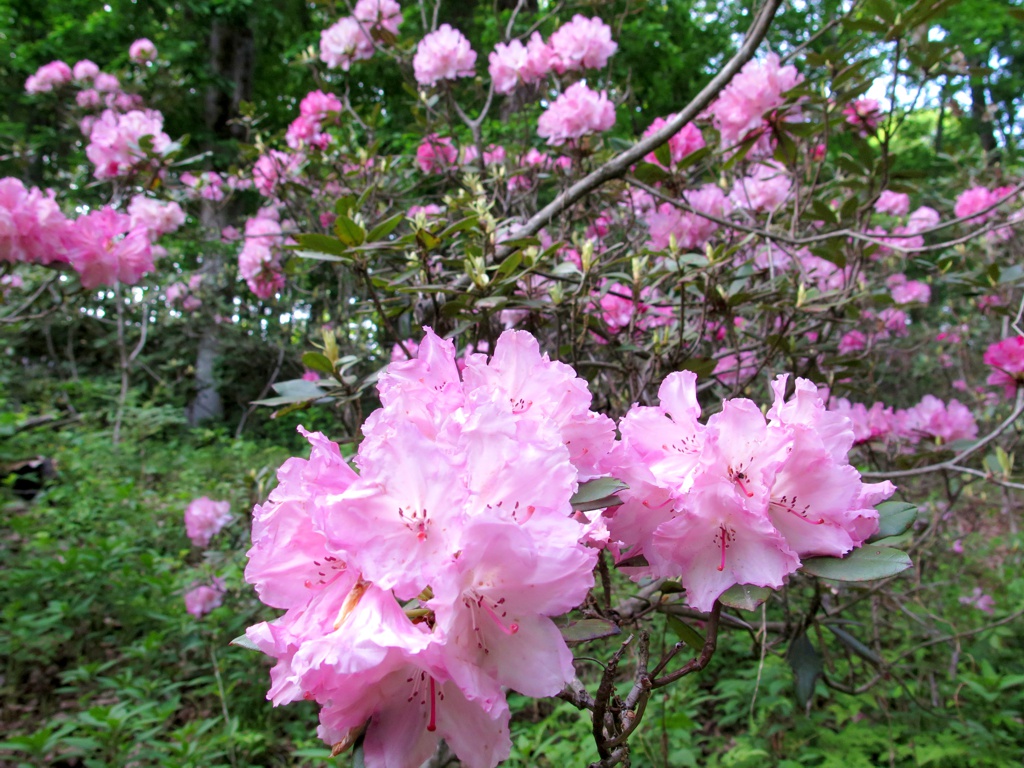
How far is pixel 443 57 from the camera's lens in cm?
265

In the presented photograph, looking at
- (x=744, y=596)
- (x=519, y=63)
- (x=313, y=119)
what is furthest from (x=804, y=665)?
(x=313, y=119)

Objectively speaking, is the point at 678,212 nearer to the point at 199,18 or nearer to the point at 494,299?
→ the point at 494,299

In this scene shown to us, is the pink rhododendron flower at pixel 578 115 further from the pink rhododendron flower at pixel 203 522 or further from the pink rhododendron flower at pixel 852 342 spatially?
the pink rhododendron flower at pixel 203 522

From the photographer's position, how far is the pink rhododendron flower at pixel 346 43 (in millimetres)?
3006

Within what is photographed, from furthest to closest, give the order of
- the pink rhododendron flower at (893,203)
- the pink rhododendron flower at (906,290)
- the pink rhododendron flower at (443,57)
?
the pink rhododendron flower at (906,290) → the pink rhododendron flower at (893,203) → the pink rhododendron flower at (443,57)

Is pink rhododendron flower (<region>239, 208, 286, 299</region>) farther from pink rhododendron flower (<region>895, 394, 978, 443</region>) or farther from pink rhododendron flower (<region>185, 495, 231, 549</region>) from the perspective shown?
pink rhododendron flower (<region>895, 394, 978, 443</region>)

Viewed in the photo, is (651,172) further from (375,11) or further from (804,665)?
(375,11)

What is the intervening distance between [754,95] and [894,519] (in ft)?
5.41

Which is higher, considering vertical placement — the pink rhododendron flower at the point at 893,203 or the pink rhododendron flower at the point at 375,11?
the pink rhododendron flower at the point at 375,11

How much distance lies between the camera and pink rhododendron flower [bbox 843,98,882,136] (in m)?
2.24

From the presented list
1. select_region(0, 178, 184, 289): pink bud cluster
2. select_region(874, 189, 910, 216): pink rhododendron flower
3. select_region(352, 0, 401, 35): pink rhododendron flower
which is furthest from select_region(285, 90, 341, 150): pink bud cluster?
select_region(874, 189, 910, 216): pink rhododendron flower

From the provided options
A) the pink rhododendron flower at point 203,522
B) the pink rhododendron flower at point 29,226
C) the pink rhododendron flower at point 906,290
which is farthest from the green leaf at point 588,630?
the pink rhododendron flower at point 906,290

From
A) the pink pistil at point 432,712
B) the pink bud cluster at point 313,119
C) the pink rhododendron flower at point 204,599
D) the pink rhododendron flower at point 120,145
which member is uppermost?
the pink bud cluster at point 313,119

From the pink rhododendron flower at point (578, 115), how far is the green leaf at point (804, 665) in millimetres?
1725
